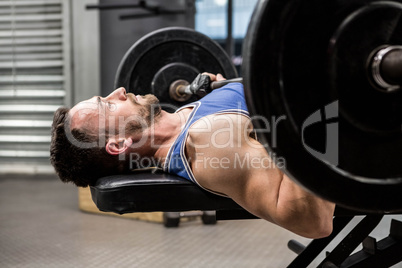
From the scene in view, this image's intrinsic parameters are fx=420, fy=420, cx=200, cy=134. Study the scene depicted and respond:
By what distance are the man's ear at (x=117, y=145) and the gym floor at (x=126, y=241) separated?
2.33 feet

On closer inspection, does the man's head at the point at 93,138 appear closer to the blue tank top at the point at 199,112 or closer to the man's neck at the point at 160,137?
the man's neck at the point at 160,137

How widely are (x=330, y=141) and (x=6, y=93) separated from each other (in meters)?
3.26

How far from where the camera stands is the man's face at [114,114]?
1.18m

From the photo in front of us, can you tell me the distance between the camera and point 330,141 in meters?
0.76

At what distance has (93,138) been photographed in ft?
3.86

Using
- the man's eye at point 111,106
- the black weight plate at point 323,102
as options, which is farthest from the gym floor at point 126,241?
the black weight plate at point 323,102

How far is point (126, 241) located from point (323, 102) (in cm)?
148

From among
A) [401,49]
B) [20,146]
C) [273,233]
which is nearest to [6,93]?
[20,146]

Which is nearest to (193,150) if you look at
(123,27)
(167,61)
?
(167,61)

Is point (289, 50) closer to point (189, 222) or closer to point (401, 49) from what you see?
point (401, 49)

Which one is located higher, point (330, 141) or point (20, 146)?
point (330, 141)

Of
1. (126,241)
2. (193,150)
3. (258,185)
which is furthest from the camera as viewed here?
(126,241)

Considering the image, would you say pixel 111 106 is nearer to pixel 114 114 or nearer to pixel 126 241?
pixel 114 114

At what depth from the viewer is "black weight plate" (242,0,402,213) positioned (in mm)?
684
